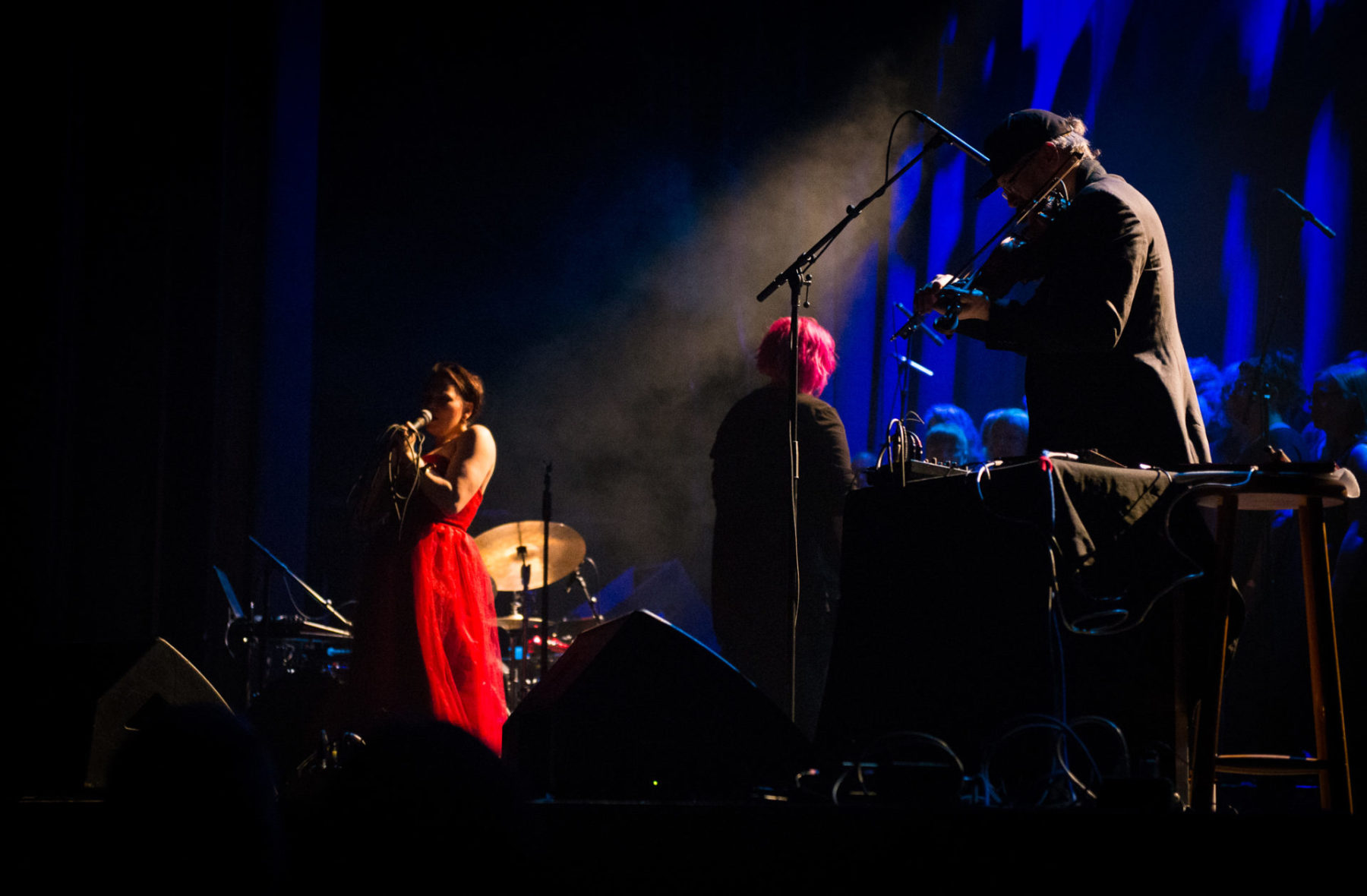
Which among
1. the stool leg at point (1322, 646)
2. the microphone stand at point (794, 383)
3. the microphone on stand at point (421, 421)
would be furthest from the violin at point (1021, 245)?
the microphone on stand at point (421, 421)

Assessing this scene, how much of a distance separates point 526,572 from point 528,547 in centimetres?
13

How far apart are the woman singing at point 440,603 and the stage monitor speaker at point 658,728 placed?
6.15 ft

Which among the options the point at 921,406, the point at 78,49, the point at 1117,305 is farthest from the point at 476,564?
the point at 921,406

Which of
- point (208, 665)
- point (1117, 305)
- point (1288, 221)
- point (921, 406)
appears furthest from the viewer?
point (921, 406)

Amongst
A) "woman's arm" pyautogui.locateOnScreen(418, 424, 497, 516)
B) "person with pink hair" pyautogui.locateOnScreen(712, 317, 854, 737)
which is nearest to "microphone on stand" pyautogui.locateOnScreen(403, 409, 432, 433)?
"woman's arm" pyautogui.locateOnScreen(418, 424, 497, 516)

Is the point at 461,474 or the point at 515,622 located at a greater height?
the point at 461,474

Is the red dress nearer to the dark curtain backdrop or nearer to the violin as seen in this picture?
the dark curtain backdrop

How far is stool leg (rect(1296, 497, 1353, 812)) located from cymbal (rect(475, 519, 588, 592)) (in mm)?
3735

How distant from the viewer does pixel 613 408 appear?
7473 mm

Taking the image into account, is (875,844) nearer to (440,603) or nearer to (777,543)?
(777,543)

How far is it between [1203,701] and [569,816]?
1.20 m

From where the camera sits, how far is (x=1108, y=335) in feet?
7.04

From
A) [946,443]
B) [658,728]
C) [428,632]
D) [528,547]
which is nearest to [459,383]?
[428,632]

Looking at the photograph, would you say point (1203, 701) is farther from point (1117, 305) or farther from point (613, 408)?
point (613, 408)
